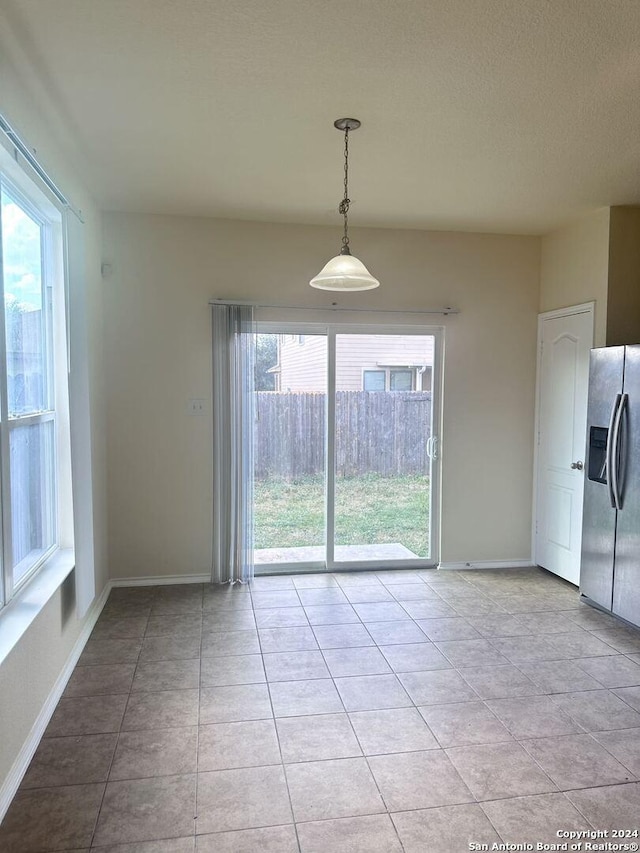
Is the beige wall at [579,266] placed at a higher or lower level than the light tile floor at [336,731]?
higher

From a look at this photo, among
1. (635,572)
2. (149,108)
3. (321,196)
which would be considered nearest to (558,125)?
(321,196)

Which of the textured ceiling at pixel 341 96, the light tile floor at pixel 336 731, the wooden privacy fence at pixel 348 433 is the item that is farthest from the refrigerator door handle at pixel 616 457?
the wooden privacy fence at pixel 348 433

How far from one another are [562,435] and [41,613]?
12.2 feet

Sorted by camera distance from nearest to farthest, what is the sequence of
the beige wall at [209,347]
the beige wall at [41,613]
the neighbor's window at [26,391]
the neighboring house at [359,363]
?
the beige wall at [41,613] → the neighbor's window at [26,391] → the beige wall at [209,347] → the neighboring house at [359,363]

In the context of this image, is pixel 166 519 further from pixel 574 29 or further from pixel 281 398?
pixel 574 29

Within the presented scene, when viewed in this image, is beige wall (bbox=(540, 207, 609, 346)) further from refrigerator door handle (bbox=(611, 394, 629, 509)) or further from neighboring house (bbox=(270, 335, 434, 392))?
neighboring house (bbox=(270, 335, 434, 392))

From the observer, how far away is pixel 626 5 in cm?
192

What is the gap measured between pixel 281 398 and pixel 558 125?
8.47ft

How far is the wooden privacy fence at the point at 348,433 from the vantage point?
180 inches

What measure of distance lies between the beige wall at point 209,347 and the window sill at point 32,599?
1.23 metres

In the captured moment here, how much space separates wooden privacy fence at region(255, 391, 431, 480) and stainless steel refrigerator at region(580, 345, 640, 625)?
1305 mm

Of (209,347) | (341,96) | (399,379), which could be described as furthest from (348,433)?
(341,96)

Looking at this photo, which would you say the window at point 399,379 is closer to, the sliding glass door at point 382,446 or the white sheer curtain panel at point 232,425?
the sliding glass door at point 382,446

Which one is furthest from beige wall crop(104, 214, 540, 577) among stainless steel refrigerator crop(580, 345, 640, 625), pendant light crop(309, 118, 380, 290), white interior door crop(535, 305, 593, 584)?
pendant light crop(309, 118, 380, 290)
